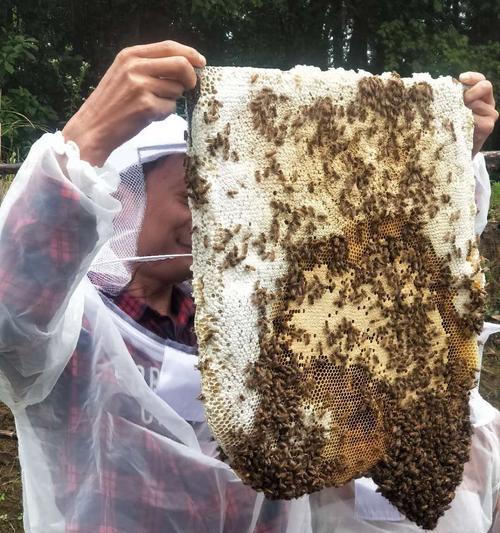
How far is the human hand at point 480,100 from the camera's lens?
6.15 feet

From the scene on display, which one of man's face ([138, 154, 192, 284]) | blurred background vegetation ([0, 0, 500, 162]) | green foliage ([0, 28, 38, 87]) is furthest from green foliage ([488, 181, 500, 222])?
green foliage ([0, 28, 38, 87])

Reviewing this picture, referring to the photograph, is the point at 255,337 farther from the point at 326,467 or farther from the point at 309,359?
the point at 326,467

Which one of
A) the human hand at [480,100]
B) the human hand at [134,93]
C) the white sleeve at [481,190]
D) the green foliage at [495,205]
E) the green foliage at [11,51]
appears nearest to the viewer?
the human hand at [134,93]

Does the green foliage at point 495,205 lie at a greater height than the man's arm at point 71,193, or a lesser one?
lesser

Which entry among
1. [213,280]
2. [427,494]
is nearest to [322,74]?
[213,280]

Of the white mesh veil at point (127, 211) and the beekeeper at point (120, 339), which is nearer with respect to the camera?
the beekeeper at point (120, 339)

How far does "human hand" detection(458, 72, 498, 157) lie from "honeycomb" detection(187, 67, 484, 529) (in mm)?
94

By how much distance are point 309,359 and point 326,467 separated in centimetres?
25

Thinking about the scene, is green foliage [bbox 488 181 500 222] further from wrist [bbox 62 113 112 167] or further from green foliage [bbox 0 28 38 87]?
green foliage [bbox 0 28 38 87]

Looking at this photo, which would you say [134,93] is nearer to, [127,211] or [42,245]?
[42,245]

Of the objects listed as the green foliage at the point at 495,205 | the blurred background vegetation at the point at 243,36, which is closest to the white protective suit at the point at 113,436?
the green foliage at the point at 495,205

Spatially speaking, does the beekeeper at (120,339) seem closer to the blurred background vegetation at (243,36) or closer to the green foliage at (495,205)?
the green foliage at (495,205)

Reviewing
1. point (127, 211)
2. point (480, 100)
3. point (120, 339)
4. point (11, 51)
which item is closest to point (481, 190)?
point (480, 100)

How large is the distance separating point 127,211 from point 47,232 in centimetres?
44
